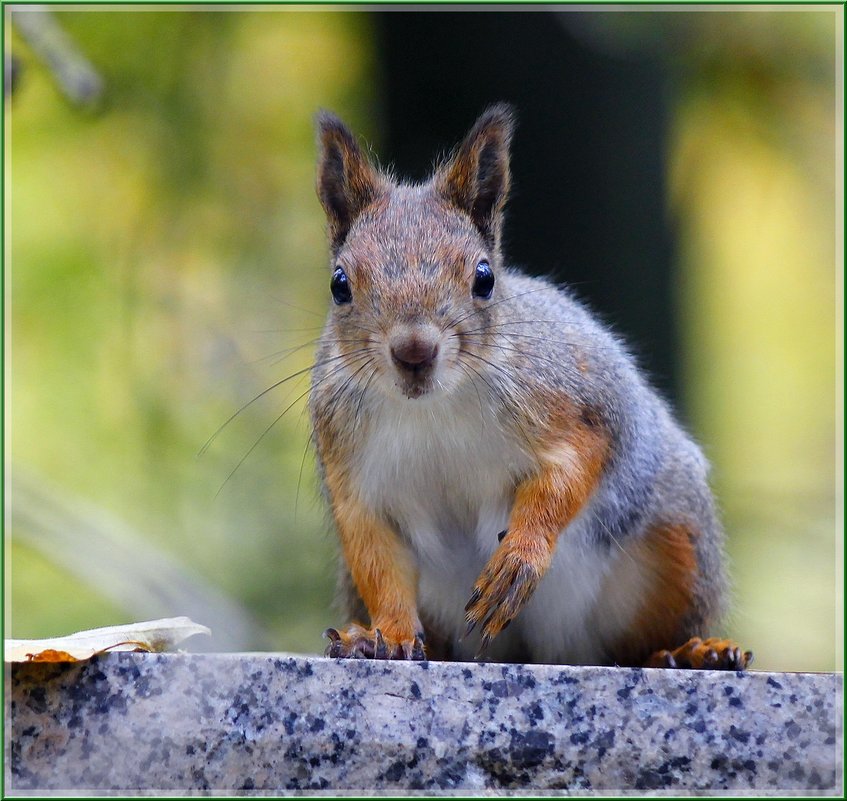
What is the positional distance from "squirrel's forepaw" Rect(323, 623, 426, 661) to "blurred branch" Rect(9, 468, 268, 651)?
1.61 meters

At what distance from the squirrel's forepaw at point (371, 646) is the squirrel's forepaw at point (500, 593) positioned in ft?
0.45

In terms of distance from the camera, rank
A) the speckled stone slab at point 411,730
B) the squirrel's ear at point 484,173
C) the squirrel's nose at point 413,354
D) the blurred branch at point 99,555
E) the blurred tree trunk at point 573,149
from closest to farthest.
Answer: the speckled stone slab at point 411,730 → the squirrel's nose at point 413,354 → the squirrel's ear at point 484,173 → the blurred branch at point 99,555 → the blurred tree trunk at point 573,149

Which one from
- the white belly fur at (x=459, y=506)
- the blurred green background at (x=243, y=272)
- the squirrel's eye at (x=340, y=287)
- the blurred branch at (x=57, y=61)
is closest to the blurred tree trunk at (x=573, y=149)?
the blurred green background at (x=243, y=272)

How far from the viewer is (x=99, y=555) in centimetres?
411

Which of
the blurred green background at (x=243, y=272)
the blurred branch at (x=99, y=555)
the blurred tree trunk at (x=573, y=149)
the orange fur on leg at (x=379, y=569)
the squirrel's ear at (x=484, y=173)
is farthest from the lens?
the blurred green background at (x=243, y=272)

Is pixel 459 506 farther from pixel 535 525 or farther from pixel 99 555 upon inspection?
pixel 99 555

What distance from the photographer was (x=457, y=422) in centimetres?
262

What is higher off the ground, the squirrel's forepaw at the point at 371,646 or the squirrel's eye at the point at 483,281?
the squirrel's eye at the point at 483,281

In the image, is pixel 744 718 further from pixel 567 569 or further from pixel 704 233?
pixel 704 233

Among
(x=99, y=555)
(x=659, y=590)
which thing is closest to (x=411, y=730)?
(x=659, y=590)

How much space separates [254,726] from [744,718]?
0.79 metres

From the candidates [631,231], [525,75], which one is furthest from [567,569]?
[525,75]

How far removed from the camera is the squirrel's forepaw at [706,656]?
265 cm

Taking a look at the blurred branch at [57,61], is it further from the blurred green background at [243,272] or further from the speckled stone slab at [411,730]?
the speckled stone slab at [411,730]
